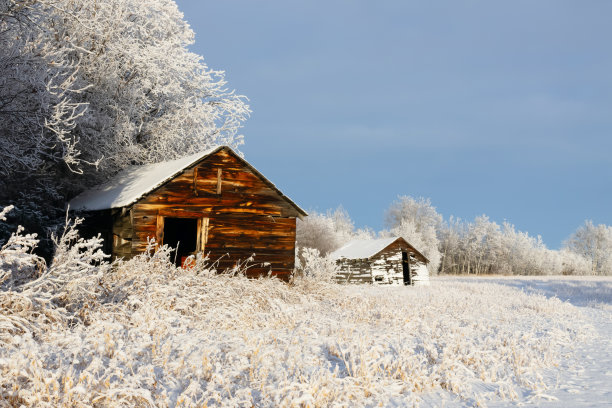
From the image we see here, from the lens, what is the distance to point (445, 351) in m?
7.16

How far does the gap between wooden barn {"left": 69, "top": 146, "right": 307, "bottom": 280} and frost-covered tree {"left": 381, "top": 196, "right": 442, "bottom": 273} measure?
52804 mm

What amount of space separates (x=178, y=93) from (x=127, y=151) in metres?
4.10

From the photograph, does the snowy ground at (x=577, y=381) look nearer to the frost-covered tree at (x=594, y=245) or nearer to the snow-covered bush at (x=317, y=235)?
the snow-covered bush at (x=317, y=235)

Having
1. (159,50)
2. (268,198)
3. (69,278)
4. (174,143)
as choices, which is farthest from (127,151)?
(69,278)

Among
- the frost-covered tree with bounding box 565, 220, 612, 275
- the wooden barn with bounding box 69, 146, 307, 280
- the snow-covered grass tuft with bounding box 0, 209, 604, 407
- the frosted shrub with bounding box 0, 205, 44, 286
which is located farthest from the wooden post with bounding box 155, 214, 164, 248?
the frost-covered tree with bounding box 565, 220, 612, 275

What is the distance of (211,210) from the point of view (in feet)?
53.6

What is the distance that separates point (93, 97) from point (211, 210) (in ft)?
25.8

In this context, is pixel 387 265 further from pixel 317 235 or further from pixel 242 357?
pixel 242 357

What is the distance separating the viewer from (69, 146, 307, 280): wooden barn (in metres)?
15.4

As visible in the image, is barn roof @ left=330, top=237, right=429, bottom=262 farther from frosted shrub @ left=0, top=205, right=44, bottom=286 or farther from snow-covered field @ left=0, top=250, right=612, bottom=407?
frosted shrub @ left=0, top=205, right=44, bottom=286

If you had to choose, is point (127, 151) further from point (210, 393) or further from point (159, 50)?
point (210, 393)

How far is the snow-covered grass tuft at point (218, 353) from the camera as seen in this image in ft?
15.5

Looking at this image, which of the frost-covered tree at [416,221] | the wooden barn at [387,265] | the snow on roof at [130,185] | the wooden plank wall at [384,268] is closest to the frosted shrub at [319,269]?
the snow on roof at [130,185]

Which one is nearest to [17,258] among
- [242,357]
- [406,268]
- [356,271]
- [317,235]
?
[242,357]
